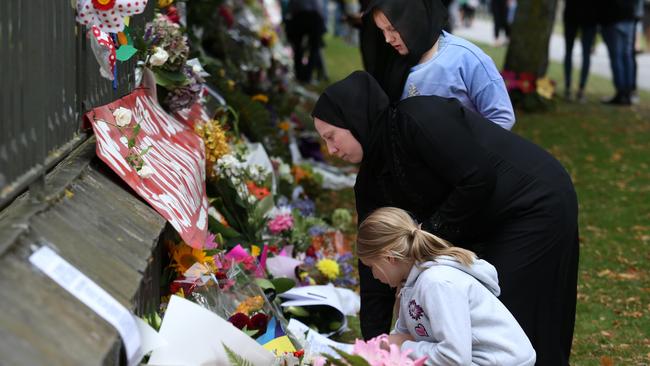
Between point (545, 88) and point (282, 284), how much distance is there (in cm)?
844

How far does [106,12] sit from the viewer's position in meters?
3.24

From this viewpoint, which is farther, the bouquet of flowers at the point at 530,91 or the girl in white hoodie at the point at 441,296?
the bouquet of flowers at the point at 530,91

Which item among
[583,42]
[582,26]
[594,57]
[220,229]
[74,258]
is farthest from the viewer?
[594,57]

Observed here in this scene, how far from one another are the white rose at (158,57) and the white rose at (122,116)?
1074mm

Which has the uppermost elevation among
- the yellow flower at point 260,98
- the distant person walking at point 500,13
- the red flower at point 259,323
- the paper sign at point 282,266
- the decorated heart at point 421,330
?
the decorated heart at point 421,330

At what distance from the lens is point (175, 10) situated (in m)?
5.75

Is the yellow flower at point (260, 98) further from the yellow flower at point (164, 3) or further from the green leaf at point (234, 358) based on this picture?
the green leaf at point (234, 358)

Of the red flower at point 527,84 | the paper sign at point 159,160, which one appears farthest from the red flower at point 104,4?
the red flower at point 527,84

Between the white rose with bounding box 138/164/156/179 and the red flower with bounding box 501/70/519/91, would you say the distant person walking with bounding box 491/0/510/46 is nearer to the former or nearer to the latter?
the red flower with bounding box 501/70/519/91

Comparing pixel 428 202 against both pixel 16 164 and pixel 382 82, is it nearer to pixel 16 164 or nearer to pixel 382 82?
pixel 382 82

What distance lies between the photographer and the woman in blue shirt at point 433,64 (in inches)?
152

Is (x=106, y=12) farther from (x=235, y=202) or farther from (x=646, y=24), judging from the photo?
(x=646, y=24)

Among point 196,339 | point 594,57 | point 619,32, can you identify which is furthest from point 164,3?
point 594,57

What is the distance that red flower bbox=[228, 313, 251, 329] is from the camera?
12.1 feet
